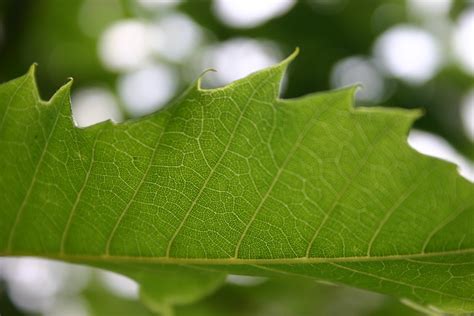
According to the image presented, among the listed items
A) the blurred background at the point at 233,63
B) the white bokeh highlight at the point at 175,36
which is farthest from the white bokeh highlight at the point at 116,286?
the white bokeh highlight at the point at 175,36

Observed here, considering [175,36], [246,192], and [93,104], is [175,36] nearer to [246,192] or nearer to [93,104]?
[93,104]

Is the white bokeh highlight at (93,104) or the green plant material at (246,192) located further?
the white bokeh highlight at (93,104)

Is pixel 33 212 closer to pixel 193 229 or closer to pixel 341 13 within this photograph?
pixel 193 229

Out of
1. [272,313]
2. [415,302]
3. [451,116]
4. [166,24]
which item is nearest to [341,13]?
[451,116]

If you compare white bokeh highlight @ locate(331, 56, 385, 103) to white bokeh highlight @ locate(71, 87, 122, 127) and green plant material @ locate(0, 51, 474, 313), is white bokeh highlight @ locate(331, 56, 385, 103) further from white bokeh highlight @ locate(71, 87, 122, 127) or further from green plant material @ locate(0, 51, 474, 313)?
green plant material @ locate(0, 51, 474, 313)

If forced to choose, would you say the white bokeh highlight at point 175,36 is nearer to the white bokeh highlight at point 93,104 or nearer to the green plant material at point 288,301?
the white bokeh highlight at point 93,104

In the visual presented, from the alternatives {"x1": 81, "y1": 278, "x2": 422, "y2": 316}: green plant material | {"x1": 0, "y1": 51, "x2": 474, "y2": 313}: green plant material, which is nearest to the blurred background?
{"x1": 81, "y1": 278, "x2": 422, "y2": 316}: green plant material

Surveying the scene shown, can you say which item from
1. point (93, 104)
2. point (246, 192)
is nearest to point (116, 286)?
point (93, 104)
